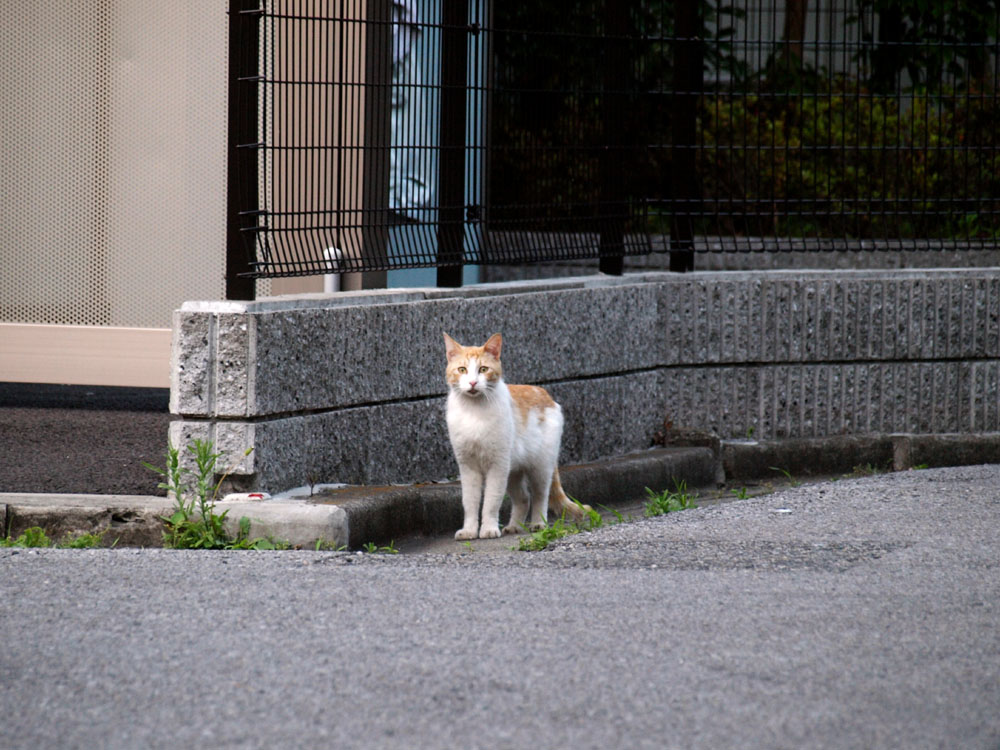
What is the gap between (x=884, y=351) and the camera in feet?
28.4

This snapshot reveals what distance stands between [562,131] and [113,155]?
3.01m

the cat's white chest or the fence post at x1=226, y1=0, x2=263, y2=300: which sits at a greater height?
the fence post at x1=226, y1=0, x2=263, y2=300

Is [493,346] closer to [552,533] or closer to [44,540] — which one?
[552,533]

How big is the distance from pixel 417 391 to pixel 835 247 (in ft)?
11.0

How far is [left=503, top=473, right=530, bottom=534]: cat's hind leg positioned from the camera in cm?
690

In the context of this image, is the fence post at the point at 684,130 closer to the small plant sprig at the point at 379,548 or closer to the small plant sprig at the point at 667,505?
the small plant sprig at the point at 667,505

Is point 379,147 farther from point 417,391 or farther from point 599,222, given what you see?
point 599,222

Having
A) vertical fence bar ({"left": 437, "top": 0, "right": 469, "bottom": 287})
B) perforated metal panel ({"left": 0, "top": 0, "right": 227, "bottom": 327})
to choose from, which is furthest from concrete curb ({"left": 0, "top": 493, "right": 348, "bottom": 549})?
perforated metal panel ({"left": 0, "top": 0, "right": 227, "bottom": 327})

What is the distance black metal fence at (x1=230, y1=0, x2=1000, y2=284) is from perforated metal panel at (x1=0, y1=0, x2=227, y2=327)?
224 cm

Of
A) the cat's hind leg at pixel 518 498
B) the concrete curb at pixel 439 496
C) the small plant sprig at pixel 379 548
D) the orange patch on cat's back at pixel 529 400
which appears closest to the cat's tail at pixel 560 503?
the cat's hind leg at pixel 518 498

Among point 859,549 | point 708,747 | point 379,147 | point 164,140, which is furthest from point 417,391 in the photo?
point 708,747

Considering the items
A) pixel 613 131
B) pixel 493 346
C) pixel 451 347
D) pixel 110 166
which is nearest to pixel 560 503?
pixel 493 346

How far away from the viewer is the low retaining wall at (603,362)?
5.96 meters

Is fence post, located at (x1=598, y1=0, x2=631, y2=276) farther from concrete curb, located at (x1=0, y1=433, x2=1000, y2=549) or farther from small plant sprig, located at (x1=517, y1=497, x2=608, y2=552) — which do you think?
small plant sprig, located at (x1=517, y1=497, x2=608, y2=552)
